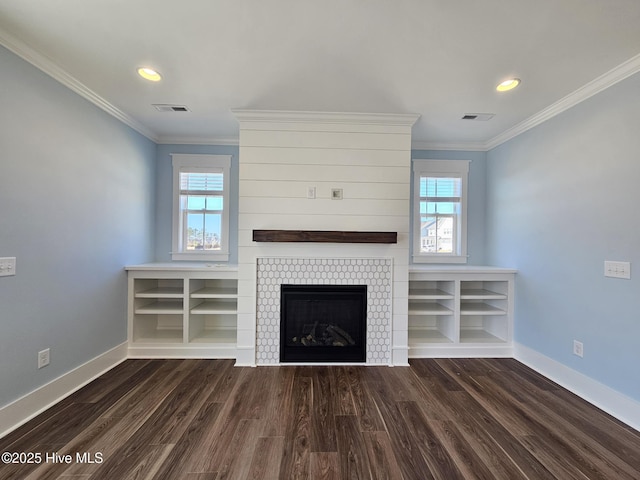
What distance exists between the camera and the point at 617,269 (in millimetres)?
2078

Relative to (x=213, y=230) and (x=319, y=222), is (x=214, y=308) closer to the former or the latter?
(x=213, y=230)

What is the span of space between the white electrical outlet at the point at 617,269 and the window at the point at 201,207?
3.85m

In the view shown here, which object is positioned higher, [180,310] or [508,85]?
[508,85]

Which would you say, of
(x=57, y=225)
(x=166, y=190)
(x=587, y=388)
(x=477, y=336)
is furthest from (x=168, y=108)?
(x=587, y=388)

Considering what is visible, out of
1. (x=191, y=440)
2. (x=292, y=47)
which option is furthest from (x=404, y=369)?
(x=292, y=47)

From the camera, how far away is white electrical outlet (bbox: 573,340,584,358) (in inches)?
92.5

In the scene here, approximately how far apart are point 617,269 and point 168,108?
4.23 meters

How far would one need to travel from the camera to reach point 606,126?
7.12 feet

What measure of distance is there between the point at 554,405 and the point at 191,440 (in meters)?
2.79

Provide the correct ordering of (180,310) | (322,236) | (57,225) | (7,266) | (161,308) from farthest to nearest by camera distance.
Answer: (161,308)
(180,310)
(322,236)
(57,225)
(7,266)

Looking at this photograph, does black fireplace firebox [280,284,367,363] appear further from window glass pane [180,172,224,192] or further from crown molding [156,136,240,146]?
crown molding [156,136,240,146]

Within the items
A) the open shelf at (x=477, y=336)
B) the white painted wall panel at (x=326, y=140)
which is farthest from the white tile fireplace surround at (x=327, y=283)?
the white painted wall panel at (x=326, y=140)

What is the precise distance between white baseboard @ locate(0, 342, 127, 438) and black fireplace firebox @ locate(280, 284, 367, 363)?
5.68 ft


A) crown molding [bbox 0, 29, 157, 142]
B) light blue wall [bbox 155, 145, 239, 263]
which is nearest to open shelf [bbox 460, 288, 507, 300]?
light blue wall [bbox 155, 145, 239, 263]
